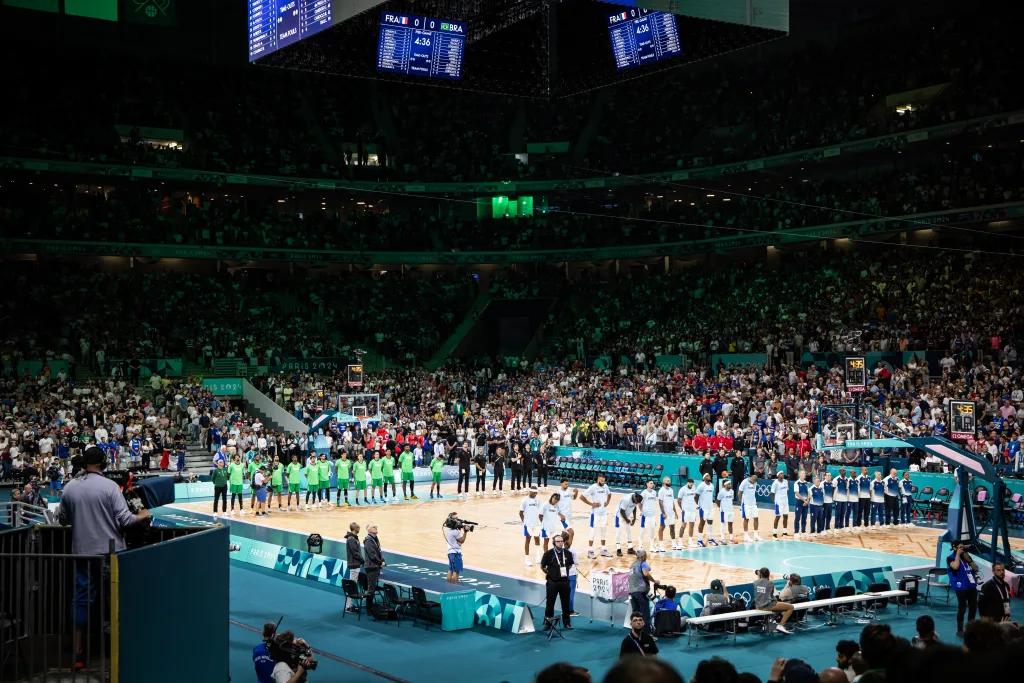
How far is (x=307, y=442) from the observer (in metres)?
Answer: 38.6

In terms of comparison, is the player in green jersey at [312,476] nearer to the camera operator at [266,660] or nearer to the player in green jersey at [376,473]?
the player in green jersey at [376,473]

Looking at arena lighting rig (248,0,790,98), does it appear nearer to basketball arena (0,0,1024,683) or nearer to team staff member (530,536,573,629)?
basketball arena (0,0,1024,683)

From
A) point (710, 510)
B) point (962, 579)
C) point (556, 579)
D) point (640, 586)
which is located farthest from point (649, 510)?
point (962, 579)

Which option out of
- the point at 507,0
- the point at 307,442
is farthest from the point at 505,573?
the point at 307,442

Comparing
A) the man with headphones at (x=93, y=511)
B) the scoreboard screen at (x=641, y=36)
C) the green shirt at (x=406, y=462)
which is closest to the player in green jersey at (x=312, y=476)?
the green shirt at (x=406, y=462)

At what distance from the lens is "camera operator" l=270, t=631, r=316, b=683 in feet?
38.0

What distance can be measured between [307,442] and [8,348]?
44.2 ft

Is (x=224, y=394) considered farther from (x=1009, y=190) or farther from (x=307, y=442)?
(x=1009, y=190)

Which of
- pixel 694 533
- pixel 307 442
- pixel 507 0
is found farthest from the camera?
pixel 307 442

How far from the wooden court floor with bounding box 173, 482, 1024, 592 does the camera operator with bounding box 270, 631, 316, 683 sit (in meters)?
9.74

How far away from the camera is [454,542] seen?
69.2ft

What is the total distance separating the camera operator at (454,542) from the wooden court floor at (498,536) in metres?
1.59

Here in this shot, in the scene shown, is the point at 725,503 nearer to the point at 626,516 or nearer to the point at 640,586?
the point at 626,516

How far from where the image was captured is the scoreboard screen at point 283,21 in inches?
502
